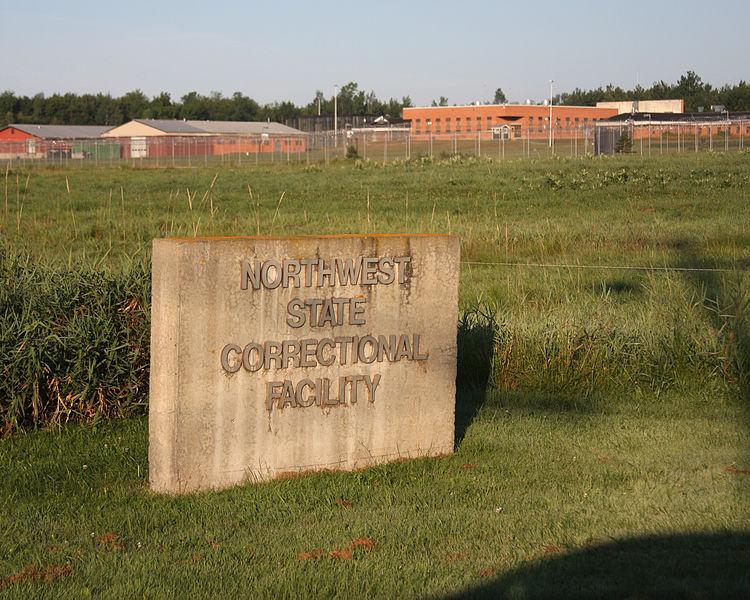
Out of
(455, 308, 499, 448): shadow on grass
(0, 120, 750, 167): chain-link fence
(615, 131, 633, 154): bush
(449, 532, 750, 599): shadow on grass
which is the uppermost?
(0, 120, 750, 167): chain-link fence

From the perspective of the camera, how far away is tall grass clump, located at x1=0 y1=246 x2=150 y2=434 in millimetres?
6715

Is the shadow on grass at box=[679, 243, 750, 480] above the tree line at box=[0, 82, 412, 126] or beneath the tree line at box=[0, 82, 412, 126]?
beneath

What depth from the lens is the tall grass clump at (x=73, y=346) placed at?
6715 millimetres

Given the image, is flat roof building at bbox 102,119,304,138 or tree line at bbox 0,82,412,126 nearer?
flat roof building at bbox 102,119,304,138

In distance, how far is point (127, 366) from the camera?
7.07 metres

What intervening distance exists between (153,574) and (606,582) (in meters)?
1.81

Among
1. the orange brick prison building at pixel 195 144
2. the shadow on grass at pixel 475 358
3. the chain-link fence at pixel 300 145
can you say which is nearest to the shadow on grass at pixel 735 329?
the shadow on grass at pixel 475 358

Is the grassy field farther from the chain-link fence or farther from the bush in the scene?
the chain-link fence

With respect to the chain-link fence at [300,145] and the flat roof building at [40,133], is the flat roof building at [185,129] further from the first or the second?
the chain-link fence at [300,145]

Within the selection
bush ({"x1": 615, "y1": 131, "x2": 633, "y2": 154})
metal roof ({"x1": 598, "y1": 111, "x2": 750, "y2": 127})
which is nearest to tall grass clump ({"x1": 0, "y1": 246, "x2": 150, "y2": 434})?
bush ({"x1": 615, "y1": 131, "x2": 633, "y2": 154})

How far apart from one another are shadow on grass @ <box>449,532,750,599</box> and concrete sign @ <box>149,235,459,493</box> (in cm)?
172

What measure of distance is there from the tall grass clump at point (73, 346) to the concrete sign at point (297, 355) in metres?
1.61

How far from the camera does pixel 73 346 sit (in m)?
6.90

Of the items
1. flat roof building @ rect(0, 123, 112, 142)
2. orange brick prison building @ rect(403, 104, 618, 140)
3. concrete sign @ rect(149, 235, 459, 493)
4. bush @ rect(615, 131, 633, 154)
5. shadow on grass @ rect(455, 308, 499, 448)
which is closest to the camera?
concrete sign @ rect(149, 235, 459, 493)
